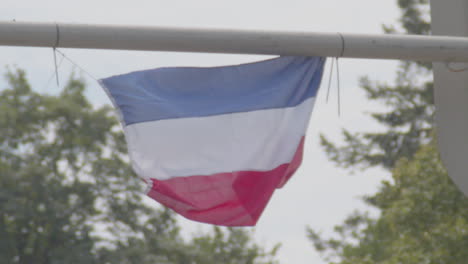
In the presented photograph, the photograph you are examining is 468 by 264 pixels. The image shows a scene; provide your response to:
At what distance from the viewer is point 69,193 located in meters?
32.7

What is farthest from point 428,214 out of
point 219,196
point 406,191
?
point 219,196

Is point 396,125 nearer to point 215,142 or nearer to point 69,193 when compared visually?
point 69,193

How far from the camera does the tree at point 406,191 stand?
18.4 m

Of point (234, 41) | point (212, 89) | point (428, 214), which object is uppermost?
point (234, 41)

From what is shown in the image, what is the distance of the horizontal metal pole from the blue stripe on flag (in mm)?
366

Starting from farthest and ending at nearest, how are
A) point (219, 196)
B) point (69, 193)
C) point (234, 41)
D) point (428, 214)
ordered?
point (69, 193)
point (428, 214)
point (219, 196)
point (234, 41)

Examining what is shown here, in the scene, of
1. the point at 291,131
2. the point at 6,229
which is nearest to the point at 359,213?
the point at 6,229

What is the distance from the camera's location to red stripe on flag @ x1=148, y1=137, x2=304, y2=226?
207 inches

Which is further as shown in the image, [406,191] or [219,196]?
[406,191]

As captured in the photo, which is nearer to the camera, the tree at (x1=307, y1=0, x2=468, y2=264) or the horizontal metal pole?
the horizontal metal pole

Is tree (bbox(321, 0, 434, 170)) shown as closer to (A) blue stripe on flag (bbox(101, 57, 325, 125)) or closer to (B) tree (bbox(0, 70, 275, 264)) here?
(B) tree (bbox(0, 70, 275, 264))

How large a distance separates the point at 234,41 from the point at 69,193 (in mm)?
28847

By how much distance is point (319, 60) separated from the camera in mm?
5148

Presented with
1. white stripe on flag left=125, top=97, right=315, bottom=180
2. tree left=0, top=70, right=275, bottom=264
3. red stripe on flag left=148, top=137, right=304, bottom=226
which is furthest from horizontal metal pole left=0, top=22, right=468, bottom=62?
tree left=0, top=70, right=275, bottom=264
